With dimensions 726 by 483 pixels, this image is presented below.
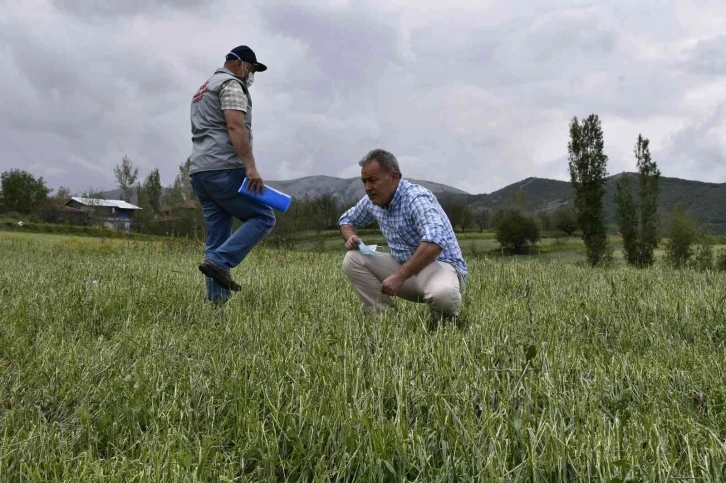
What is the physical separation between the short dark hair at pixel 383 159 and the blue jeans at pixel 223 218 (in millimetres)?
1525

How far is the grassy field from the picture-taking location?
1.85 meters

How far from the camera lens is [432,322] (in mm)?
4586

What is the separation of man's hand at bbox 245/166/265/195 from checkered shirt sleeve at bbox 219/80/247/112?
1.92 feet

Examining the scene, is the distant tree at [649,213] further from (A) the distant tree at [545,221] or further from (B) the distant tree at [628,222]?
(A) the distant tree at [545,221]

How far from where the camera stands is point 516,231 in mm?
76625

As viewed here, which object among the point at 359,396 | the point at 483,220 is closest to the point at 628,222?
the point at 483,220

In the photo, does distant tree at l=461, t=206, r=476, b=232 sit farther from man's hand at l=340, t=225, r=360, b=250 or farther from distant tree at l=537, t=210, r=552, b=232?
man's hand at l=340, t=225, r=360, b=250

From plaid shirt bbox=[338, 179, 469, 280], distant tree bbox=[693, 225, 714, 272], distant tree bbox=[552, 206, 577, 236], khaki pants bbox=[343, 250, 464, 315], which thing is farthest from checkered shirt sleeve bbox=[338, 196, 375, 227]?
distant tree bbox=[552, 206, 577, 236]

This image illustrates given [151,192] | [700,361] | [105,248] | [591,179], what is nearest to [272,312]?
[700,361]

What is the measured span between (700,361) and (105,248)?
1548 centimetres

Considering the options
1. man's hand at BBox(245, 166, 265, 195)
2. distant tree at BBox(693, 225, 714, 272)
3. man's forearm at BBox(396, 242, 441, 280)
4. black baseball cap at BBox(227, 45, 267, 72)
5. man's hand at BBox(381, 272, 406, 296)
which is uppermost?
black baseball cap at BBox(227, 45, 267, 72)

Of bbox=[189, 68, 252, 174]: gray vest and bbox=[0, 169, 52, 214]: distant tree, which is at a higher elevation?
bbox=[0, 169, 52, 214]: distant tree

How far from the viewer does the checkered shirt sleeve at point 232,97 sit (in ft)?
17.2

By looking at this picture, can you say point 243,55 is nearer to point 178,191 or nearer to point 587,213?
point 587,213
